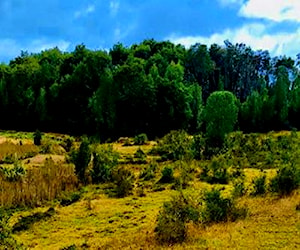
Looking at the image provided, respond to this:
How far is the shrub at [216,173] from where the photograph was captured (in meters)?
25.3

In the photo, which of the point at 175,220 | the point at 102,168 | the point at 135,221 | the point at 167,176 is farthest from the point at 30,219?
the point at 167,176

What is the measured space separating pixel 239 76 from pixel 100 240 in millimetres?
66392

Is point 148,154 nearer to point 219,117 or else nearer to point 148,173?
point 219,117

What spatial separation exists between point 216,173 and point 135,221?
8.41 m

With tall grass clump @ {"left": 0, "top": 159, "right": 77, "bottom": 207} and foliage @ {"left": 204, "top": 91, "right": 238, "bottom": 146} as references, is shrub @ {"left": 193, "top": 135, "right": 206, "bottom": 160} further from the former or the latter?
tall grass clump @ {"left": 0, "top": 159, "right": 77, "bottom": 207}

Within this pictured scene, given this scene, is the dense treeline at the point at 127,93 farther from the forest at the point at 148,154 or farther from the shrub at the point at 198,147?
the shrub at the point at 198,147

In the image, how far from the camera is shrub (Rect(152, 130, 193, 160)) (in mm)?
33625

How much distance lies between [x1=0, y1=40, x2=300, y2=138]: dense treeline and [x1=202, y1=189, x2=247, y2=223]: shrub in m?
31.6

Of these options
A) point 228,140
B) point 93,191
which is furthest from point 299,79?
point 93,191

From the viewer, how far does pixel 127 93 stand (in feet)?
185

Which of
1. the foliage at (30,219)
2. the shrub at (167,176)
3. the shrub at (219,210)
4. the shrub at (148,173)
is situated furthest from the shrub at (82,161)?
the shrub at (219,210)

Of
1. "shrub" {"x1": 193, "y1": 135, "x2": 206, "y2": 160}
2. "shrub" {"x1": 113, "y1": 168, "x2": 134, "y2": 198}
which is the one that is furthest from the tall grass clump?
"shrub" {"x1": 193, "y1": 135, "x2": 206, "y2": 160}

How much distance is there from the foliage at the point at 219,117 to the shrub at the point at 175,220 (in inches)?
817

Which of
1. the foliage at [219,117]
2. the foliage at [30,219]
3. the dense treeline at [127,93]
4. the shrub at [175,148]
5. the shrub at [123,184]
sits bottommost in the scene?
the foliage at [30,219]
